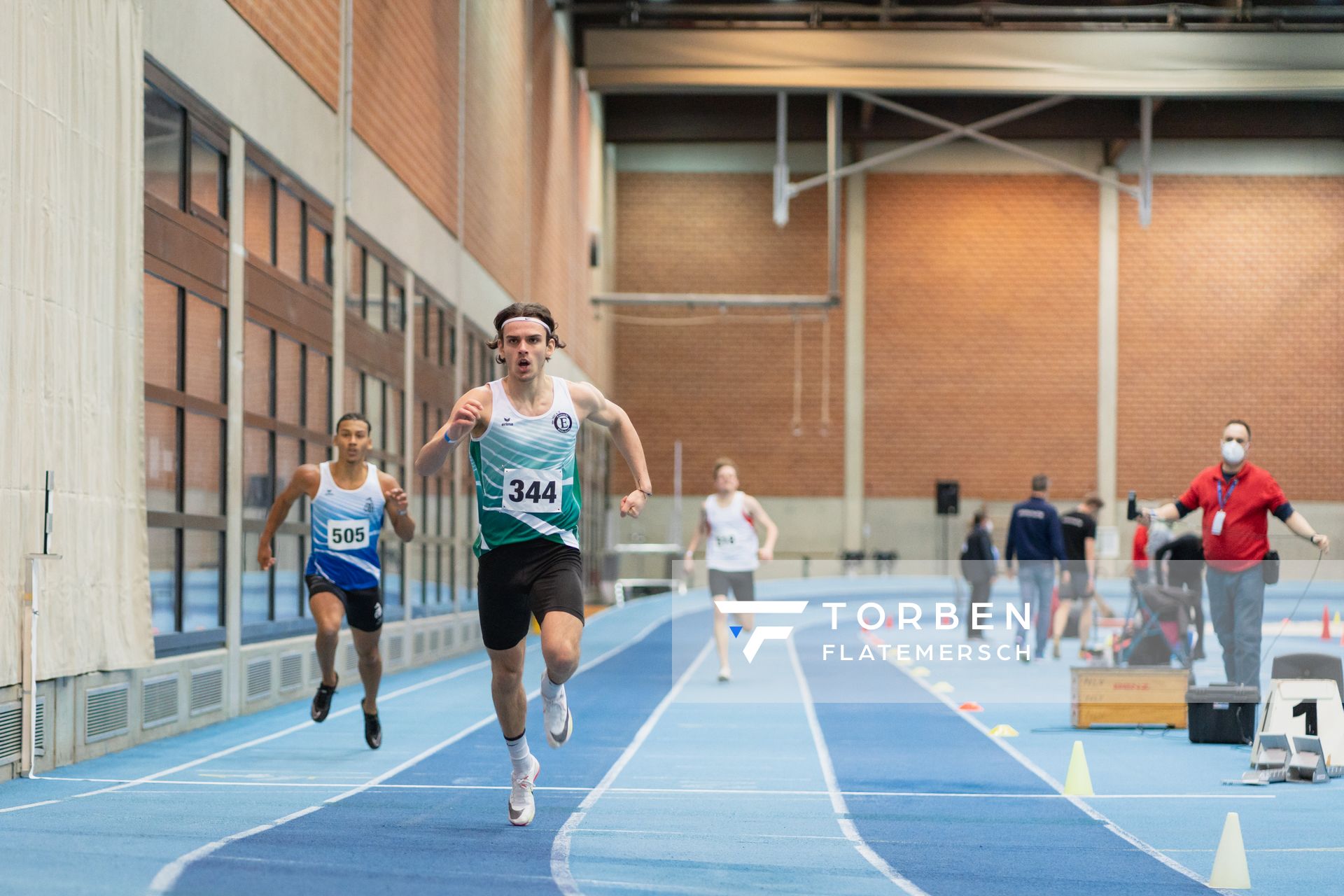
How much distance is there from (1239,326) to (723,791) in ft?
103

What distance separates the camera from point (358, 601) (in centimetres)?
902

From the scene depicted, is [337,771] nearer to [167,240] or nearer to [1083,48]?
[167,240]

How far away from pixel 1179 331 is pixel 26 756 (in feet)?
106

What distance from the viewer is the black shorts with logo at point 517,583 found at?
6.32 metres

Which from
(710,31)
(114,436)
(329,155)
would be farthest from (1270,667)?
(710,31)

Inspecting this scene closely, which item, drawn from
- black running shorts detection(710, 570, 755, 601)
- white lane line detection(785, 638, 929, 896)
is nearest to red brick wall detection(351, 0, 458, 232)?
black running shorts detection(710, 570, 755, 601)

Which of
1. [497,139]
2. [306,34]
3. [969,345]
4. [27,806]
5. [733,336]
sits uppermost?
[497,139]

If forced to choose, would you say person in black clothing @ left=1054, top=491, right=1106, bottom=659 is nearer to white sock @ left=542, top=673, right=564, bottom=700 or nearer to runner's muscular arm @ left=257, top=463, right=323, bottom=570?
runner's muscular arm @ left=257, top=463, right=323, bottom=570

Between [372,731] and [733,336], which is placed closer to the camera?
[372,731]

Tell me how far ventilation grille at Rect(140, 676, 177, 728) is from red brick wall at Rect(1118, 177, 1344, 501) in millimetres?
29496

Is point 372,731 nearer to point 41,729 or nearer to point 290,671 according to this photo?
point 41,729

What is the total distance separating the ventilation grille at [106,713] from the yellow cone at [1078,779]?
5259mm

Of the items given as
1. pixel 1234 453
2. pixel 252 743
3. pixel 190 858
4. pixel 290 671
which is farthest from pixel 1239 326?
pixel 190 858

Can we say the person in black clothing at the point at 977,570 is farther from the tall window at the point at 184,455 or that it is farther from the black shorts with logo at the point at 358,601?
the tall window at the point at 184,455
